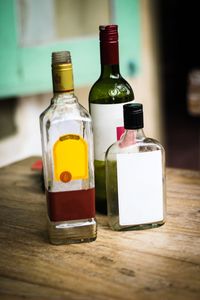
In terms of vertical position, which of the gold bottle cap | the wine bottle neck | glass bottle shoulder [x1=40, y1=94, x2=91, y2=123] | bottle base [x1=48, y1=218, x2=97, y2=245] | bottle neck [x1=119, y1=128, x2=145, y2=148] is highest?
the gold bottle cap

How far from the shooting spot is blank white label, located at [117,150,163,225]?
0.90 metres

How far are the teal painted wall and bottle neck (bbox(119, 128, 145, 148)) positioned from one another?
765 millimetres

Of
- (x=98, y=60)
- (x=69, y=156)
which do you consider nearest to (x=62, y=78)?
(x=69, y=156)

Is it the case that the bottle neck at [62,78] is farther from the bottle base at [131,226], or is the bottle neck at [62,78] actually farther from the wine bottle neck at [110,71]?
the bottle base at [131,226]

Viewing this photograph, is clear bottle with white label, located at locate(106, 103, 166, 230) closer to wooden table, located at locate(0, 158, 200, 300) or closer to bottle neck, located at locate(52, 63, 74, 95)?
wooden table, located at locate(0, 158, 200, 300)

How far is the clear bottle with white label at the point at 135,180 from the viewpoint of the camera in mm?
903

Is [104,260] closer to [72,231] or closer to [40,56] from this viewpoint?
[72,231]

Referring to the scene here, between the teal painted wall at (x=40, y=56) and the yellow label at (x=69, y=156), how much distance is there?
79 cm

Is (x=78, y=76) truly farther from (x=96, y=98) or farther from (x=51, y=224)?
(x=51, y=224)

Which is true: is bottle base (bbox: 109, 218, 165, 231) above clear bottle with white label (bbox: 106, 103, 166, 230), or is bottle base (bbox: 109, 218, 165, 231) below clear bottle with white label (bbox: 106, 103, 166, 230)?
below

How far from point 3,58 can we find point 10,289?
3.19 feet

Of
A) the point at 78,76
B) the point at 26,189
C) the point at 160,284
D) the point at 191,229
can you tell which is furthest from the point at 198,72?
the point at 160,284

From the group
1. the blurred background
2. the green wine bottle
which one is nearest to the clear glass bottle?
the green wine bottle

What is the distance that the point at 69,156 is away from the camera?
2.78ft
